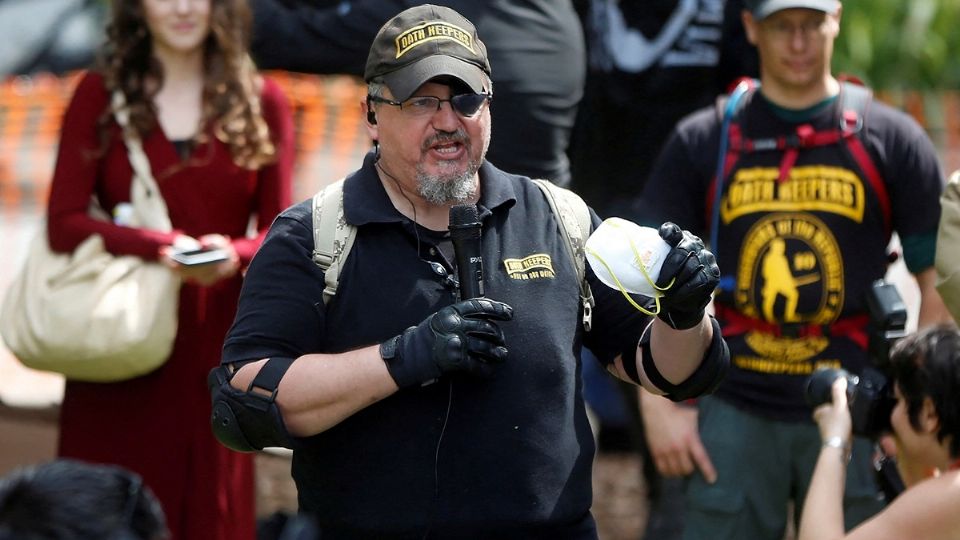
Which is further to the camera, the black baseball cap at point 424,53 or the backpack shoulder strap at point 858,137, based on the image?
the backpack shoulder strap at point 858,137

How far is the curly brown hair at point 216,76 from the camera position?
5258 mm

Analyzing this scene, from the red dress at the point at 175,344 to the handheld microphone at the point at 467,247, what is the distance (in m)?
1.62

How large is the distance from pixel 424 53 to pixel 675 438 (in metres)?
1.92

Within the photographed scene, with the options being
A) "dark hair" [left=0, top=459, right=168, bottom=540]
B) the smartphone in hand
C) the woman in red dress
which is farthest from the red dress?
"dark hair" [left=0, top=459, right=168, bottom=540]

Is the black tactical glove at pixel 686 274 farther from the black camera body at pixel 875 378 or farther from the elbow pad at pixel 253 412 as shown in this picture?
the black camera body at pixel 875 378

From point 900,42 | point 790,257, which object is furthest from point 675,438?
point 900,42

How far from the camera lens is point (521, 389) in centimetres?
375

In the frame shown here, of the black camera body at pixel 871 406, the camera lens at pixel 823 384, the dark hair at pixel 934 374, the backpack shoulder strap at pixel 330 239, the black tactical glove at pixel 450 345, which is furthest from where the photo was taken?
the camera lens at pixel 823 384

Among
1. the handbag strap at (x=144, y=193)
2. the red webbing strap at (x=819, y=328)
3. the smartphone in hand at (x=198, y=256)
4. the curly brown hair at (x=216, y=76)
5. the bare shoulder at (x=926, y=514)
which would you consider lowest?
the bare shoulder at (x=926, y=514)

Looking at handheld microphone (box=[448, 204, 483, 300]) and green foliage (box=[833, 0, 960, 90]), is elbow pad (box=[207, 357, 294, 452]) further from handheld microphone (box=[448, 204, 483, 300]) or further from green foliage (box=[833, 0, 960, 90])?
green foliage (box=[833, 0, 960, 90])

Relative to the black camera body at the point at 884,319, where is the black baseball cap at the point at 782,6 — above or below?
above

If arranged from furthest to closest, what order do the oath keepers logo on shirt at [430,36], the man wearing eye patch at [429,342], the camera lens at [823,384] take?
1. the camera lens at [823,384]
2. the oath keepers logo on shirt at [430,36]
3. the man wearing eye patch at [429,342]

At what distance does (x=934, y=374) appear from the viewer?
415 centimetres

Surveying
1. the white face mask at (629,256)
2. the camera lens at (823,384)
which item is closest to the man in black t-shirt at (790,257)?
the camera lens at (823,384)
